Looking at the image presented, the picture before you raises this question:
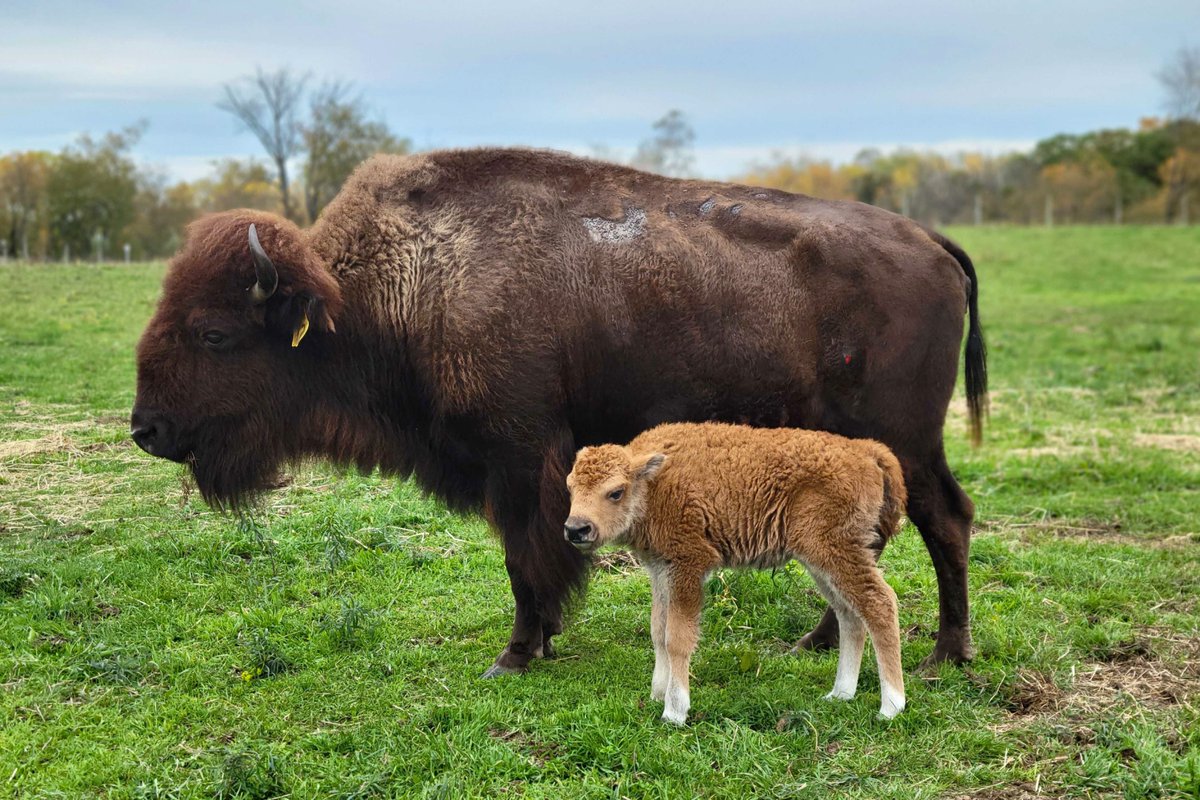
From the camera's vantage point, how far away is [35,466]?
25.1 feet

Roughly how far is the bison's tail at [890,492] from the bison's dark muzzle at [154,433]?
12.7 feet

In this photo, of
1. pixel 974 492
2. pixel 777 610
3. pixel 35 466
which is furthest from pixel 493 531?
pixel 974 492

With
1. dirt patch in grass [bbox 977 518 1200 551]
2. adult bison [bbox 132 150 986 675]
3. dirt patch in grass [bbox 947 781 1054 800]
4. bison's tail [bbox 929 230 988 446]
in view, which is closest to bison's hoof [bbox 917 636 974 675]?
adult bison [bbox 132 150 986 675]

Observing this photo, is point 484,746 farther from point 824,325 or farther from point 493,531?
point 824,325

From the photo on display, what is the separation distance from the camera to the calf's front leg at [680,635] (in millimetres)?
5074

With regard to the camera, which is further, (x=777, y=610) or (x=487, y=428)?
(x=777, y=610)

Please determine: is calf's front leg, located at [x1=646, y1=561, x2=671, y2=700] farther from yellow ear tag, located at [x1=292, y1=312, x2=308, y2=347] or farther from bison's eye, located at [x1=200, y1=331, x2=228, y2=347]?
bison's eye, located at [x1=200, y1=331, x2=228, y2=347]

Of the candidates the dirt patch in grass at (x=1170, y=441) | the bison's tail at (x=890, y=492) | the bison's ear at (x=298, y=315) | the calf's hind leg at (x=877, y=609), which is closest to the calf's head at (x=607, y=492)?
the calf's hind leg at (x=877, y=609)

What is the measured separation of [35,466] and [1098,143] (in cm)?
6882

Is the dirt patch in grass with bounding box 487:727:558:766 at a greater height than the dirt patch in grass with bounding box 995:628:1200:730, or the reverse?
the dirt patch in grass with bounding box 995:628:1200:730

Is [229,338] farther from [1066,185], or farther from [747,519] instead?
[1066,185]

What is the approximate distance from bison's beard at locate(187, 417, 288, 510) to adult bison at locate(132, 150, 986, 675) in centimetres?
1

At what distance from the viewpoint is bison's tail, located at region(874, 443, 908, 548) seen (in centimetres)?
533

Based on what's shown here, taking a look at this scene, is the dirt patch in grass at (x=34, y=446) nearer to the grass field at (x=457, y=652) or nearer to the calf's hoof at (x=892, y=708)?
the grass field at (x=457, y=652)
